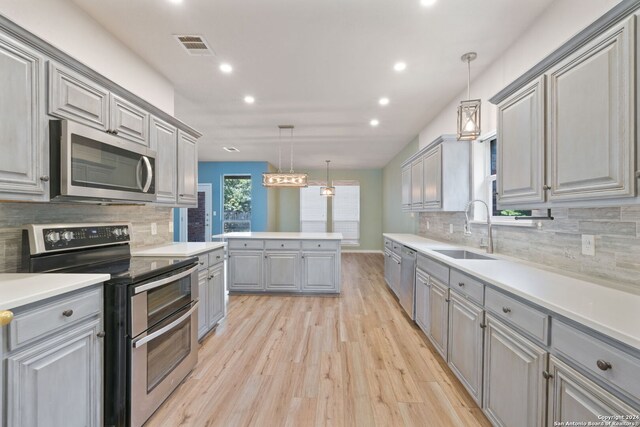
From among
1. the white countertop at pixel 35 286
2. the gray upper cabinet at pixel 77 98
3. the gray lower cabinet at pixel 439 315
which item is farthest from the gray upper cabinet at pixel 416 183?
the white countertop at pixel 35 286

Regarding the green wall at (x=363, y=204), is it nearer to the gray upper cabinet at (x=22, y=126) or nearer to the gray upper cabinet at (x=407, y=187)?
the gray upper cabinet at (x=407, y=187)

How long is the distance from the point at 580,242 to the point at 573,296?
0.71 metres

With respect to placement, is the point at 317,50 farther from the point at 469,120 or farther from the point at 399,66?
the point at 469,120

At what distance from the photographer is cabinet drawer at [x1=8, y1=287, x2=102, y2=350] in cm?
116

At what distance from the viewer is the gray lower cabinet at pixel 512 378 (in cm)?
130

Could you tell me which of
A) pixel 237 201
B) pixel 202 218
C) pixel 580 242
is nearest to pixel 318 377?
pixel 580 242

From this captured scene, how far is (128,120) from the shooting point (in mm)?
2262

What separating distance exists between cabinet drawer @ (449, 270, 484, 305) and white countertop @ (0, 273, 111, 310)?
7.08 ft

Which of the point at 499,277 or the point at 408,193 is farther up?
the point at 408,193

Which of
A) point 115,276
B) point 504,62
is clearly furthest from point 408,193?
point 115,276

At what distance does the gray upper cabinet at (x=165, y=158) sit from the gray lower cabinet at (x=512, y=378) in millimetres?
2774

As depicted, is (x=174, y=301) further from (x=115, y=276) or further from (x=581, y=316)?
(x=581, y=316)

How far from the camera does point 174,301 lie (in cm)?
205

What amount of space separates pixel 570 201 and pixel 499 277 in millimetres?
535
